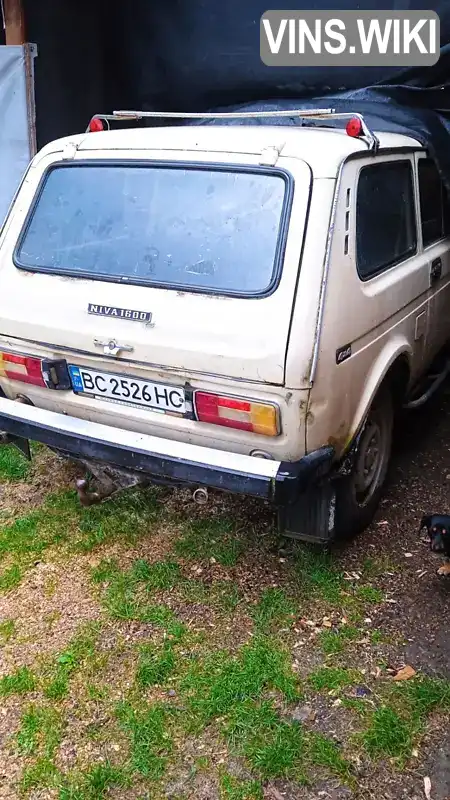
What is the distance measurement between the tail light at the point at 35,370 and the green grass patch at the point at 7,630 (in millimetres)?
1092

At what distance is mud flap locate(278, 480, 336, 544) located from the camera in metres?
3.08

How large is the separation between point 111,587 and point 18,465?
1395mm

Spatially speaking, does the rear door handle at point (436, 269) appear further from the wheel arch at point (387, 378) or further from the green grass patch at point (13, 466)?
the green grass patch at point (13, 466)

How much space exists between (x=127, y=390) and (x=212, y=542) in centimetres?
104

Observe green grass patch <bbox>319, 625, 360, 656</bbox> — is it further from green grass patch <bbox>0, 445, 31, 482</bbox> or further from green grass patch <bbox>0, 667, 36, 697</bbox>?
green grass patch <bbox>0, 445, 31, 482</bbox>

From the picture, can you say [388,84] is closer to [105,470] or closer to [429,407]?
[429,407]

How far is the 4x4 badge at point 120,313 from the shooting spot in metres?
2.86

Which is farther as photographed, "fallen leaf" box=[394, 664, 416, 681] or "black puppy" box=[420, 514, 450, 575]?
"black puppy" box=[420, 514, 450, 575]

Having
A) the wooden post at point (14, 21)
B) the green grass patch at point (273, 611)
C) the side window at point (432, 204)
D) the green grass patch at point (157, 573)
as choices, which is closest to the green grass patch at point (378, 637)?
the green grass patch at point (273, 611)

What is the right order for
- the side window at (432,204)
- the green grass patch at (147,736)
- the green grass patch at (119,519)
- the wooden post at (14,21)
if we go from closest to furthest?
the green grass patch at (147,736)
the green grass patch at (119,519)
the side window at (432,204)
the wooden post at (14,21)

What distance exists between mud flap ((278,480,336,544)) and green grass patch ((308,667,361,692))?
590mm

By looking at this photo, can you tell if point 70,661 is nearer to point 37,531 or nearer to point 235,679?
point 235,679

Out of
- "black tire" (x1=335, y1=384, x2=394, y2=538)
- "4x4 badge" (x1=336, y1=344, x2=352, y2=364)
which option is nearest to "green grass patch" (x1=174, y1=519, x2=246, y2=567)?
"black tire" (x1=335, y1=384, x2=394, y2=538)

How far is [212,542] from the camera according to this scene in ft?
11.7
